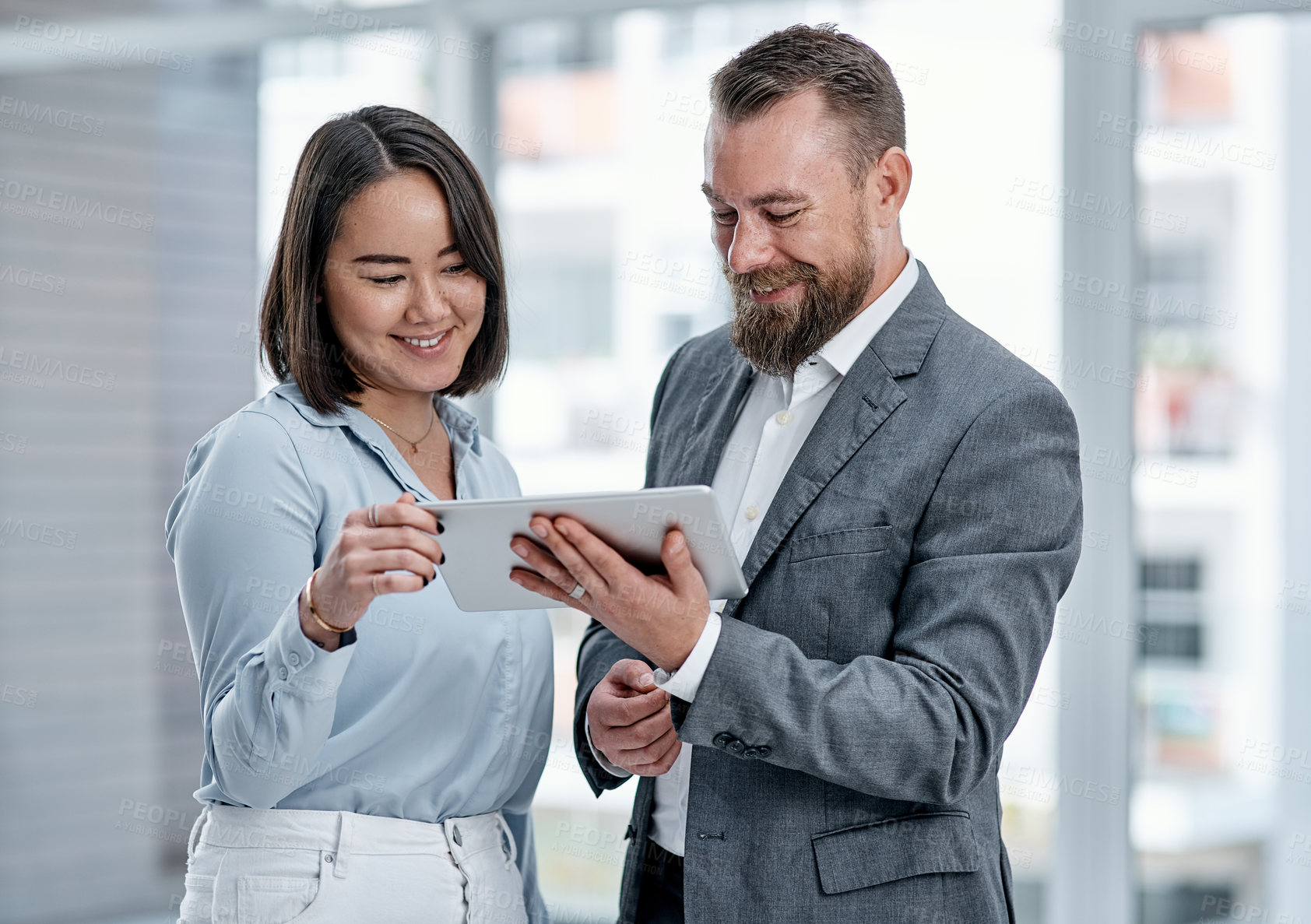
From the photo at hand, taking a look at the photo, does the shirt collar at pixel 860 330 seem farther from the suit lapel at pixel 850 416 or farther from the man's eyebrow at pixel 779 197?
the man's eyebrow at pixel 779 197

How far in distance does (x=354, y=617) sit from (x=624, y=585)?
31 centimetres

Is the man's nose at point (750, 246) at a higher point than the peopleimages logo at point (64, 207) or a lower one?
lower

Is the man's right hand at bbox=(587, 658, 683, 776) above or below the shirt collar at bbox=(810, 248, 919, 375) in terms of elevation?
below

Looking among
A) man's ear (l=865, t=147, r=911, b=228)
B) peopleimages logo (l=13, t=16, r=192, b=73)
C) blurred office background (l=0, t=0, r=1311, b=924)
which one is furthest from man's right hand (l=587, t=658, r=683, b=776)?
peopleimages logo (l=13, t=16, r=192, b=73)

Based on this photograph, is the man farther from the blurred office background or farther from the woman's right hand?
the blurred office background

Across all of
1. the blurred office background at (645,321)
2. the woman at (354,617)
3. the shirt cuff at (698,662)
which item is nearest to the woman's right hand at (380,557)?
the woman at (354,617)

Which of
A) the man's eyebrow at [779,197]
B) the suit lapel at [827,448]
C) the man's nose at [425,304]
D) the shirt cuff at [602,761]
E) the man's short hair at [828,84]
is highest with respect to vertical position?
the man's short hair at [828,84]

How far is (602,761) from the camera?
1703 mm

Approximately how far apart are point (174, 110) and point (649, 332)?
1.60m

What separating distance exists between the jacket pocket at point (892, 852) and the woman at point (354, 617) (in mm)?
456

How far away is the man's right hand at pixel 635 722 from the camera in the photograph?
5.04ft

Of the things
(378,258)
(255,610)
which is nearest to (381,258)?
(378,258)

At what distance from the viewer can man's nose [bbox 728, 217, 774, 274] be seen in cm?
161

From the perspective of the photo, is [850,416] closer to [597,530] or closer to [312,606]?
[597,530]
